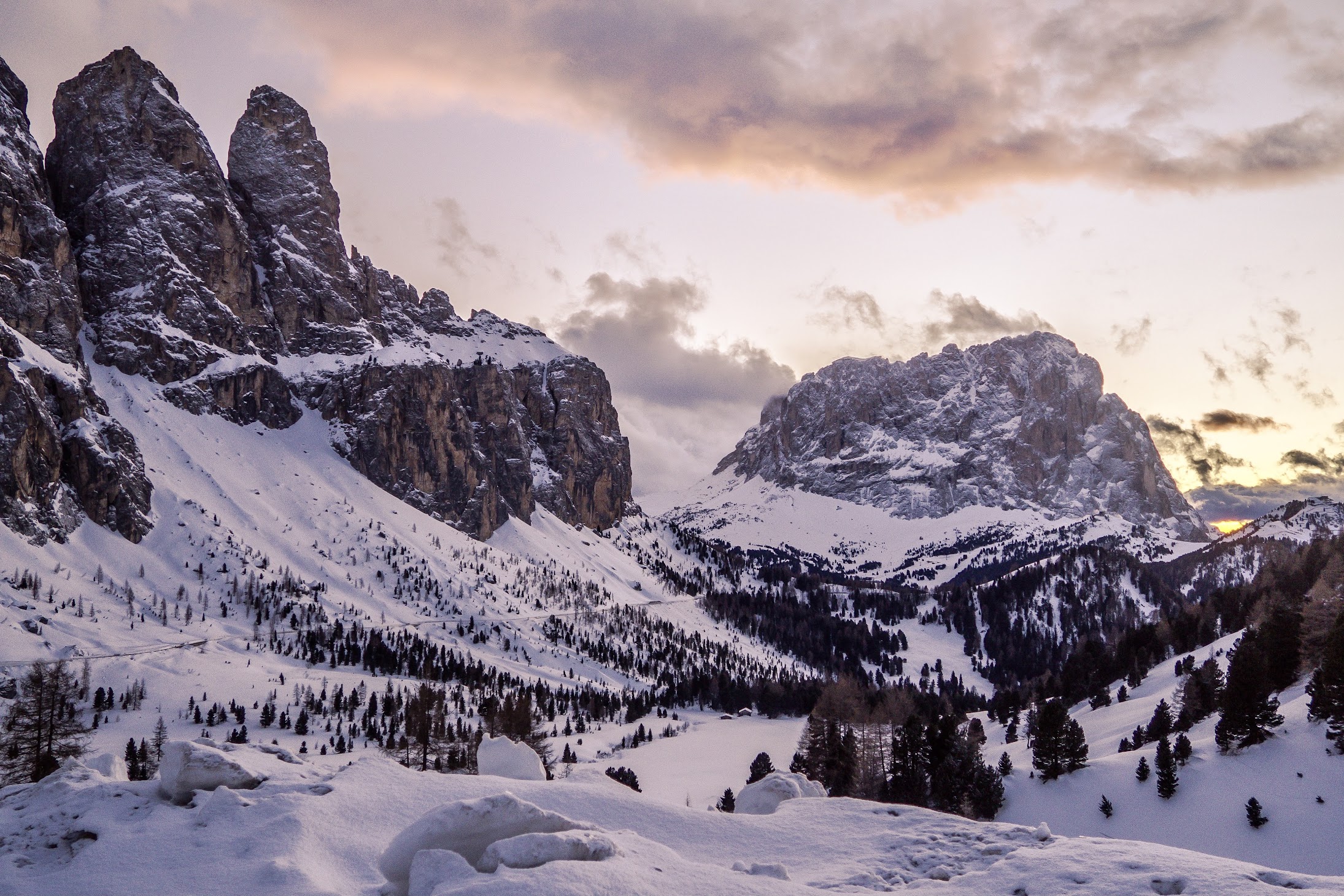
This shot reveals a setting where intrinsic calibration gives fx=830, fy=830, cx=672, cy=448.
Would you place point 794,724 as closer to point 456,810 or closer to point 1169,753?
point 1169,753

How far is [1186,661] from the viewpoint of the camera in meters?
109

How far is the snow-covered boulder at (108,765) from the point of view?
2997 cm

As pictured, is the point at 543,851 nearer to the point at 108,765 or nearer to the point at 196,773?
the point at 196,773

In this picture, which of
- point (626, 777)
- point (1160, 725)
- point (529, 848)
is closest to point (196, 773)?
point (529, 848)

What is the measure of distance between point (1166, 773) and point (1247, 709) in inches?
329

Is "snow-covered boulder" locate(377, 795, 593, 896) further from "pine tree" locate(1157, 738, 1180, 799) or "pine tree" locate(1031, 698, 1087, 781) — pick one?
"pine tree" locate(1031, 698, 1087, 781)

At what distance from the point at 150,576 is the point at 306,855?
20857cm

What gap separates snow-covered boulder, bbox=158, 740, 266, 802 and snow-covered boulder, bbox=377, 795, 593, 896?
6.95m

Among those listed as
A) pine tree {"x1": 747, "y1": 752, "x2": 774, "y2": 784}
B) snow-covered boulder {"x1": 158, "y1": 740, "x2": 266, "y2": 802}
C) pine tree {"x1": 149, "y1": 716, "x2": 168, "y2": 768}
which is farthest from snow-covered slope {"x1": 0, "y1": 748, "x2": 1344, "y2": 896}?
pine tree {"x1": 747, "y1": 752, "x2": 774, "y2": 784}

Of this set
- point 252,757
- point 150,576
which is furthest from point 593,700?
point 252,757

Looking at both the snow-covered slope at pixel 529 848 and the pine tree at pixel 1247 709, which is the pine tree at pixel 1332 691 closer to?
the pine tree at pixel 1247 709

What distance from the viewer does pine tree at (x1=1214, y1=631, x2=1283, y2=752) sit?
6297cm

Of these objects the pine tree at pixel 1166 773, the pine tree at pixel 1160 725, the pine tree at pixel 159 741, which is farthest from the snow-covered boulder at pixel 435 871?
the pine tree at pixel 1160 725

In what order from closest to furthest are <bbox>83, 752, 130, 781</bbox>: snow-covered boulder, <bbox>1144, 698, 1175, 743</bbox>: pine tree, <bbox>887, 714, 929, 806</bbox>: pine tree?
<bbox>83, 752, 130, 781</bbox>: snow-covered boulder → <bbox>887, 714, 929, 806</bbox>: pine tree → <bbox>1144, 698, 1175, 743</bbox>: pine tree
